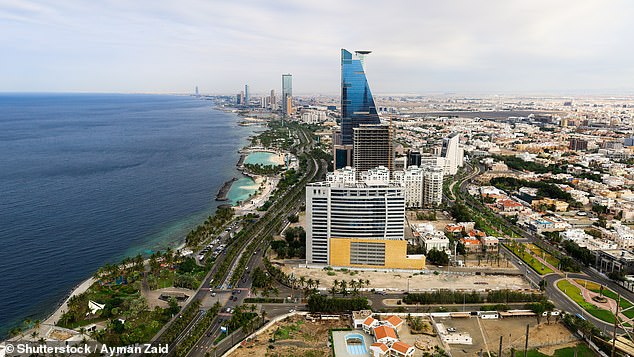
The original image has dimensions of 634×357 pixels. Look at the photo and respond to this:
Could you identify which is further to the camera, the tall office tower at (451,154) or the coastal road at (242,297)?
the tall office tower at (451,154)

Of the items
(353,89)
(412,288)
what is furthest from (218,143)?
(412,288)

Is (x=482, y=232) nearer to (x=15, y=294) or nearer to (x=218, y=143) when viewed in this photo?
(x=15, y=294)

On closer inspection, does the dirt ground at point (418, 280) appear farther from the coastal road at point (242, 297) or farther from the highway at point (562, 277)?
the coastal road at point (242, 297)

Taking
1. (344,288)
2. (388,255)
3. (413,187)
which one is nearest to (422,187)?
(413,187)

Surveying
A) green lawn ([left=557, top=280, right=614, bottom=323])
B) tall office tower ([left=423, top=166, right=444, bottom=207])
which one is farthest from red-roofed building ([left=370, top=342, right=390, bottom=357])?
tall office tower ([left=423, top=166, right=444, bottom=207])

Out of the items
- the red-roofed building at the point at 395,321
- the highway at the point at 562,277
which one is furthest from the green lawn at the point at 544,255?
the red-roofed building at the point at 395,321
